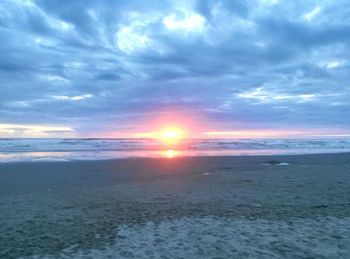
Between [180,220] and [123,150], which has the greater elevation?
[123,150]

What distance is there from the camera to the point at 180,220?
7.45 m

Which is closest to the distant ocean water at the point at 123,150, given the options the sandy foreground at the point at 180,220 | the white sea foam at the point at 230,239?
the sandy foreground at the point at 180,220

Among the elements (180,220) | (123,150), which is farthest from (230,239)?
(123,150)

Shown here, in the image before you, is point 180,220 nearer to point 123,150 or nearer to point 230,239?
point 230,239

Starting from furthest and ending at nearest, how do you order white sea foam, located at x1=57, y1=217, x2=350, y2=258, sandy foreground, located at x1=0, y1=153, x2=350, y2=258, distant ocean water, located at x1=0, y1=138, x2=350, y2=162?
distant ocean water, located at x1=0, y1=138, x2=350, y2=162
sandy foreground, located at x1=0, y1=153, x2=350, y2=258
white sea foam, located at x1=57, y1=217, x2=350, y2=258

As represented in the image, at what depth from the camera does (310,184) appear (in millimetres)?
12555

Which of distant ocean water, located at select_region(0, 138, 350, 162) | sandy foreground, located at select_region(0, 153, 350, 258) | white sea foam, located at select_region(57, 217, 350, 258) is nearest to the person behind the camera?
white sea foam, located at select_region(57, 217, 350, 258)

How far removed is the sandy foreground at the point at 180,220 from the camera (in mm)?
5609

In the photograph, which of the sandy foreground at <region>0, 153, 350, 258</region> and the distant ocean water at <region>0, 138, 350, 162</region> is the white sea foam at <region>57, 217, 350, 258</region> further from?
the distant ocean water at <region>0, 138, 350, 162</region>

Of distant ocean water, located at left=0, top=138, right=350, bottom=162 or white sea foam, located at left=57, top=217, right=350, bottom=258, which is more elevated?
distant ocean water, located at left=0, top=138, right=350, bottom=162

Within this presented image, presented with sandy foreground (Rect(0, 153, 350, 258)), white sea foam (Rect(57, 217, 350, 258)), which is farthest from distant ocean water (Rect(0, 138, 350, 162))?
white sea foam (Rect(57, 217, 350, 258))

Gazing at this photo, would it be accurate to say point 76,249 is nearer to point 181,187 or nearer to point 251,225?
point 251,225

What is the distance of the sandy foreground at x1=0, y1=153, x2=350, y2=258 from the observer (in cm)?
561

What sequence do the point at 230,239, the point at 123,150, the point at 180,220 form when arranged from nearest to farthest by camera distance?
1. the point at 230,239
2. the point at 180,220
3. the point at 123,150
